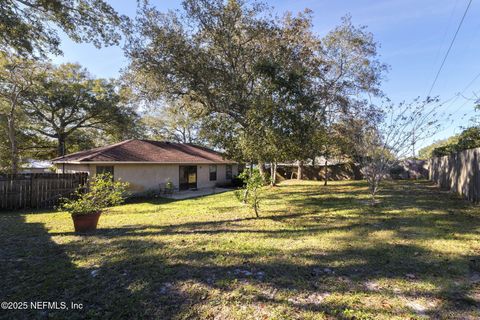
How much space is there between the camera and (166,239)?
6.23 metres

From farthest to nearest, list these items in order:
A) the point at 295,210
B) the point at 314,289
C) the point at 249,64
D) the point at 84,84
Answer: the point at 84,84 → the point at 249,64 → the point at 295,210 → the point at 314,289

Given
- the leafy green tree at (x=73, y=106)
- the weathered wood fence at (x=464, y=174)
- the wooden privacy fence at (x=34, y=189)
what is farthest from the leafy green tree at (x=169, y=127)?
the weathered wood fence at (x=464, y=174)

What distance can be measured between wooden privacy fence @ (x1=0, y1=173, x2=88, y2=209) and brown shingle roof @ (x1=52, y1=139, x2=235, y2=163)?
4.85 feet

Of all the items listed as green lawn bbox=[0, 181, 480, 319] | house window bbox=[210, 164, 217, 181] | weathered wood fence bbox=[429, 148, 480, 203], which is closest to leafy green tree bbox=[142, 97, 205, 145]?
house window bbox=[210, 164, 217, 181]

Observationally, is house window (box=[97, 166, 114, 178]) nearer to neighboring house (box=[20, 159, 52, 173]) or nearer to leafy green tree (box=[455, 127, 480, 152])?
neighboring house (box=[20, 159, 52, 173])

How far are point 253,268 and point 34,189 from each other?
1187cm

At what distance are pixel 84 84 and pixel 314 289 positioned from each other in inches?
1024

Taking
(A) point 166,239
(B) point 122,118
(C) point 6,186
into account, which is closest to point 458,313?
(A) point 166,239

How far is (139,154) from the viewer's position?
16.4 metres

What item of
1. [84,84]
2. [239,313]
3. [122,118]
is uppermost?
[84,84]

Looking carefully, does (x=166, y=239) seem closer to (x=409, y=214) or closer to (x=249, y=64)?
(x=409, y=214)

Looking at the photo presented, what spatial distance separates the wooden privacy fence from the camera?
35.8ft

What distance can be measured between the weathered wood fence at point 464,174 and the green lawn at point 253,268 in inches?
90.8

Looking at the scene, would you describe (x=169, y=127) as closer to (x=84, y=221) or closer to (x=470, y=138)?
(x=84, y=221)
